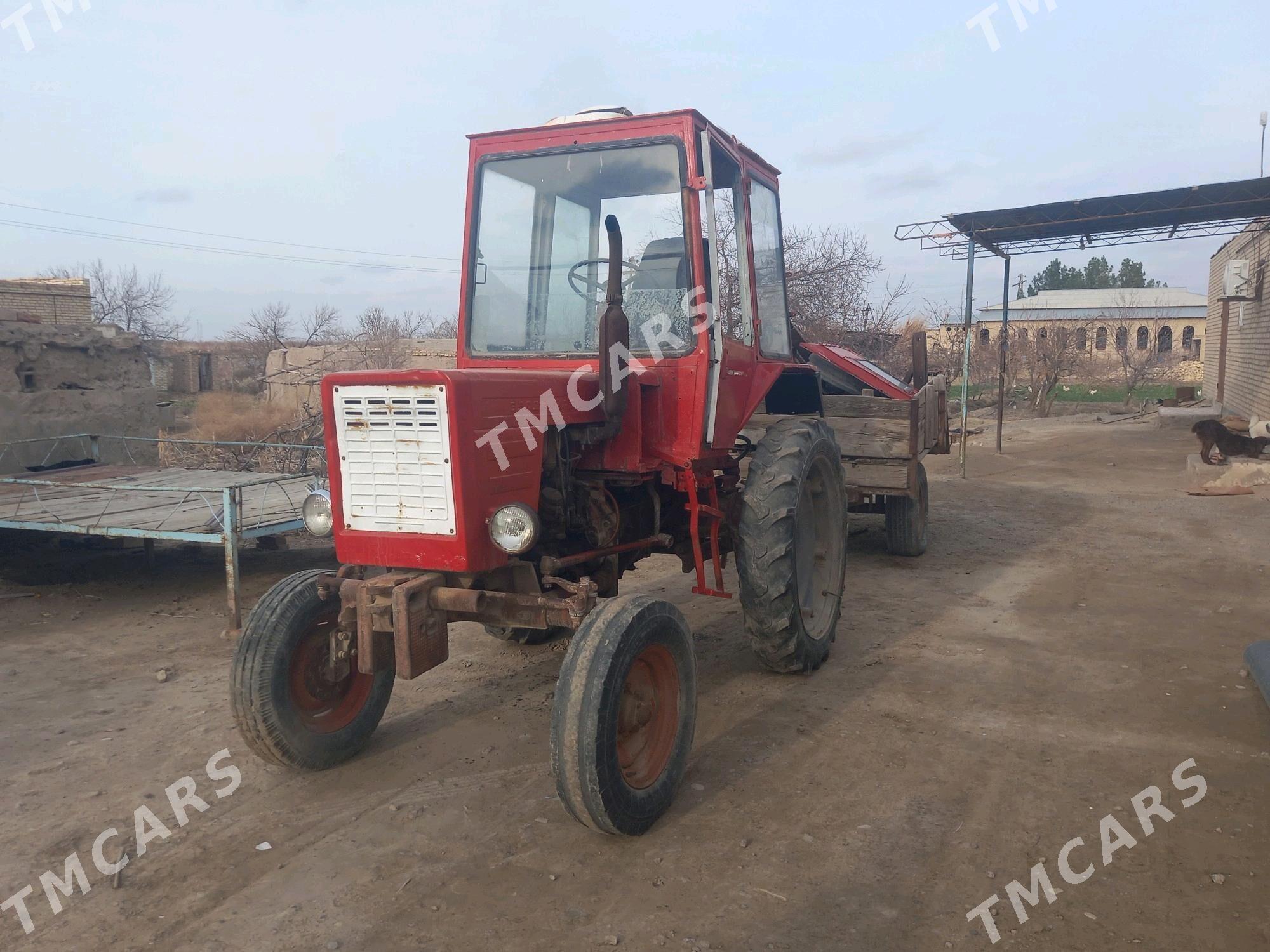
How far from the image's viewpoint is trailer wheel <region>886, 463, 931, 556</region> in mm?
7707

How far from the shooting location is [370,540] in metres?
3.55

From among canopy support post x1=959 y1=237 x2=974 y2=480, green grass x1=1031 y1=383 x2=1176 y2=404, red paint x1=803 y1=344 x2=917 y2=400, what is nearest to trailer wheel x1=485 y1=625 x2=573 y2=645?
red paint x1=803 y1=344 x2=917 y2=400

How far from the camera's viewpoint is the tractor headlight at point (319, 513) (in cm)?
368

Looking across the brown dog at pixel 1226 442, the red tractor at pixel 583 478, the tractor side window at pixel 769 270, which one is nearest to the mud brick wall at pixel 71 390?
the red tractor at pixel 583 478

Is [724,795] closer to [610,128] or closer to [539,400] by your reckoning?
[539,400]

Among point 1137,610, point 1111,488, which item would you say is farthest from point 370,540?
point 1111,488

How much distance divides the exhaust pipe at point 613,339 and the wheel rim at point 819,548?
1.57 m

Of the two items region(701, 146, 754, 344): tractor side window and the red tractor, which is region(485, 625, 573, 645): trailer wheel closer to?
the red tractor

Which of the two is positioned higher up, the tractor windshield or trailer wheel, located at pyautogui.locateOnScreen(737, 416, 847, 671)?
the tractor windshield

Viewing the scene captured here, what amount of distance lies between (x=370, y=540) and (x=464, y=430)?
61cm

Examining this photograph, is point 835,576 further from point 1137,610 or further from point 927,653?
point 1137,610

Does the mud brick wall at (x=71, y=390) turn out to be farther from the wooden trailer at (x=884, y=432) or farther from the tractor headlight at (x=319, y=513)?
the wooden trailer at (x=884, y=432)

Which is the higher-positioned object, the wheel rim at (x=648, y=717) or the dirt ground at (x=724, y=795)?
the wheel rim at (x=648, y=717)

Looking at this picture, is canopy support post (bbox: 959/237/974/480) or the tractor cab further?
canopy support post (bbox: 959/237/974/480)
